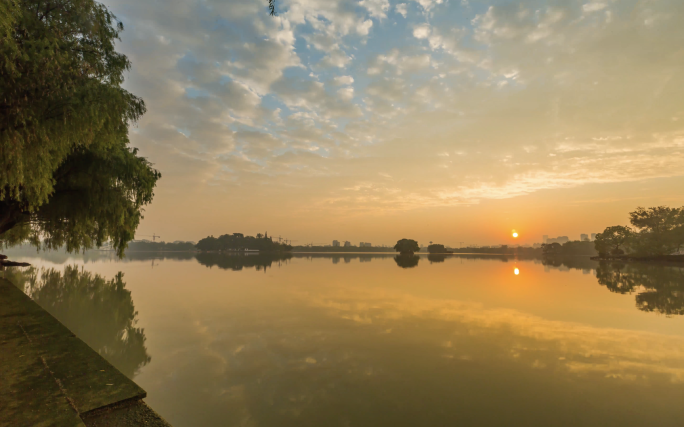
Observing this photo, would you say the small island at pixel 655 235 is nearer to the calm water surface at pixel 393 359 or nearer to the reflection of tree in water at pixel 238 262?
the calm water surface at pixel 393 359

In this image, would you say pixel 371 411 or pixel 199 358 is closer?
pixel 371 411

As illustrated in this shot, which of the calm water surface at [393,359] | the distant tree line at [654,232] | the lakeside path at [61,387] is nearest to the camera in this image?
the lakeside path at [61,387]

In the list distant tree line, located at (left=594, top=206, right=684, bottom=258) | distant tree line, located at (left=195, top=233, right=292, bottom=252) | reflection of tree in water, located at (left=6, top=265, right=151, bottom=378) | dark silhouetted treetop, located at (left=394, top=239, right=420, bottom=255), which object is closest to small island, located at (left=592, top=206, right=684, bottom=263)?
distant tree line, located at (left=594, top=206, right=684, bottom=258)

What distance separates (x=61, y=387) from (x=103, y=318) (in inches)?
302

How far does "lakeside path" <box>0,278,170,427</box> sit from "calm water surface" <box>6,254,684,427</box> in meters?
0.72

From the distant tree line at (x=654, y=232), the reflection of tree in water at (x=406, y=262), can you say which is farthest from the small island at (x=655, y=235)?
the reflection of tree in water at (x=406, y=262)

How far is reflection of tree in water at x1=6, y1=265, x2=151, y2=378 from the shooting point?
7.73 m

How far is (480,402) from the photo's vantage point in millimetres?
5371

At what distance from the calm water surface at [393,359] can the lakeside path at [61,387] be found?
72 cm

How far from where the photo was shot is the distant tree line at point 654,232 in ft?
191

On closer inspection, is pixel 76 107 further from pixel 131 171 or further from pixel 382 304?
pixel 382 304

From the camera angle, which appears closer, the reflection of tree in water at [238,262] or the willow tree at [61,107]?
the willow tree at [61,107]

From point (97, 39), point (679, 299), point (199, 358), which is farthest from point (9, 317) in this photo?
point (679, 299)

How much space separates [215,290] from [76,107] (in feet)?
42.0
